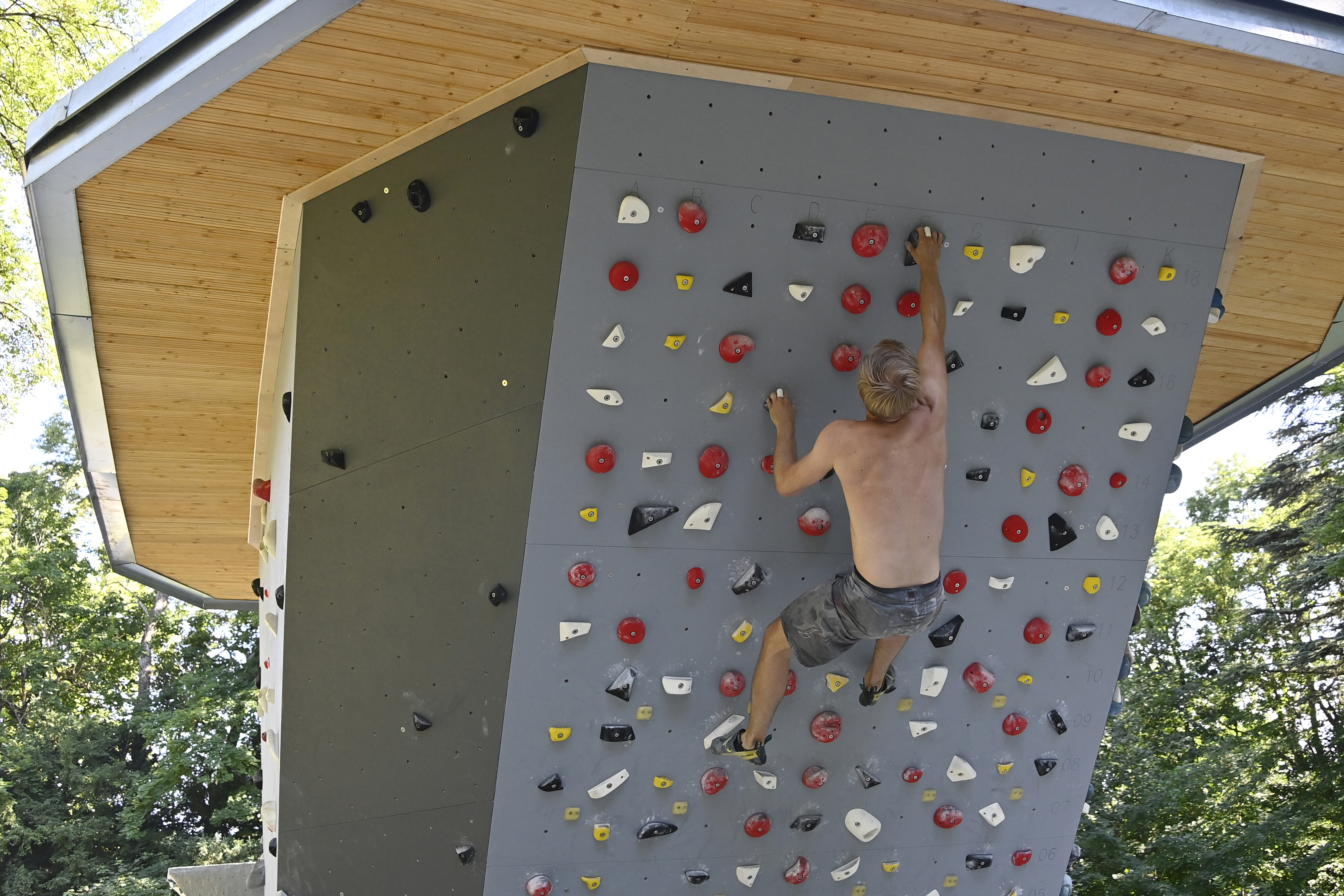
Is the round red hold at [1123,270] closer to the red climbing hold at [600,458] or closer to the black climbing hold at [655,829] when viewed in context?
the red climbing hold at [600,458]

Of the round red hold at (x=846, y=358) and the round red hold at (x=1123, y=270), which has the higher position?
the round red hold at (x=1123, y=270)

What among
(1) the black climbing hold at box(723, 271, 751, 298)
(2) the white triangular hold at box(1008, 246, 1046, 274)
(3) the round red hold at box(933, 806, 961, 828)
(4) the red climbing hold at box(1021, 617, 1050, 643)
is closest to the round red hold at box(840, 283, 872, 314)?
(1) the black climbing hold at box(723, 271, 751, 298)

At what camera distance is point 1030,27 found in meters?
2.70

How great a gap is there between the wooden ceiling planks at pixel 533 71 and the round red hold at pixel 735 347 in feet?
2.65

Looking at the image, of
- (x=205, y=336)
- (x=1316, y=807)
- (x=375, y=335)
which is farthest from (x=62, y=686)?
(x=1316, y=807)

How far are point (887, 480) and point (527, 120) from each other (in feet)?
5.10

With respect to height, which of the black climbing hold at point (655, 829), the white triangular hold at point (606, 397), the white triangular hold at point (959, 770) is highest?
the white triangular hold at point (606, 397)

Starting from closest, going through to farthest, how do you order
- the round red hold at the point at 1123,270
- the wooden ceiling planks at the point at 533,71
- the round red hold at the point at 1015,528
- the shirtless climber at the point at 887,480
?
the wooden ceiling planks at the point at 533,71 → the shirtless climber at the point at 887,480 → the round red hold at the point at 1123,270 → the round red hold at the point at 1015,528

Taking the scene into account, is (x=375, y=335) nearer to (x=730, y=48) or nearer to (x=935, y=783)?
(x=730, y=48)

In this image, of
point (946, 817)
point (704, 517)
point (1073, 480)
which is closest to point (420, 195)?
point (704, 517)

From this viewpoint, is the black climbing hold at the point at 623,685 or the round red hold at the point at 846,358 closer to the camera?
the round red hold at the point at 846,358

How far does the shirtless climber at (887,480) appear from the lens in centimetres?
306

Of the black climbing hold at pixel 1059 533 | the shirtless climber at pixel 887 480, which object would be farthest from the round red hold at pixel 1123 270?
the black climbing hold at pixel 1059 533

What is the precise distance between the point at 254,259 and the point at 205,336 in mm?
728
